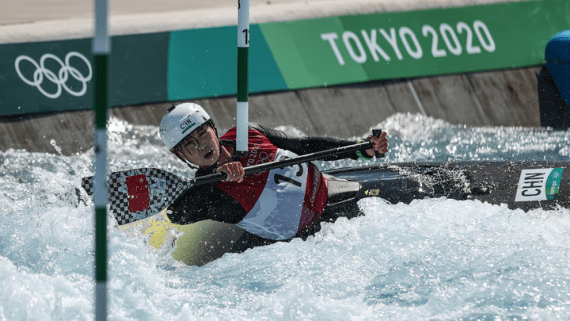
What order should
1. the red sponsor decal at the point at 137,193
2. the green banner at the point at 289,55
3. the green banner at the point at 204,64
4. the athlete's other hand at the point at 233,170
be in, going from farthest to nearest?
the green banner at the point at 204,64 → the green banner at the point at 289,55 → the red sponsor decal at the point at 137,193 → the athlete's other hand at the point at 233,170

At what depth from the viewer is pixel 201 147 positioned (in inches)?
127

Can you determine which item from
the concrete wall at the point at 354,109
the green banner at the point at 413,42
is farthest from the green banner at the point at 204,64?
the green banner at the point at 413,42

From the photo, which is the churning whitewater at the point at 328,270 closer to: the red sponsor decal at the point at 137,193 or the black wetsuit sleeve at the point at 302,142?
the red sponsor decal at the point at 137,193

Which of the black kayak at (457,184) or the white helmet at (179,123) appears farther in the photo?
the black kayak at (457,184)

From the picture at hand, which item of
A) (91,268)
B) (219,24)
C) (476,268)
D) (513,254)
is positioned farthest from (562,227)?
(219,24)

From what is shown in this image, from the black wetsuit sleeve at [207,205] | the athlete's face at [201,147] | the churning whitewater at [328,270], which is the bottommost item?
the churning whitewater at [328,270]

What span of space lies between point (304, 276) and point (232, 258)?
424 mm

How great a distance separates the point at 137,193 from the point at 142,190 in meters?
0.03

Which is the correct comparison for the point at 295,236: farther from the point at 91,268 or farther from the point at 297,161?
the point at 91,268

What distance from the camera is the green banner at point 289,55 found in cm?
521

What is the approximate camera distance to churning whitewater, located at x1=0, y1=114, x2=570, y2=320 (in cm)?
279

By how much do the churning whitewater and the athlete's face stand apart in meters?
0.54

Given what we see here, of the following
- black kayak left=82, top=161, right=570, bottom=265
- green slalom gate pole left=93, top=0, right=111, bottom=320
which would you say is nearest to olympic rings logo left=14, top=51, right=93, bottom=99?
black kayak left=82, top=161, right=570, bottom=265

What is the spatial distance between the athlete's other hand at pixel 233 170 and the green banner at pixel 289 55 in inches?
104
